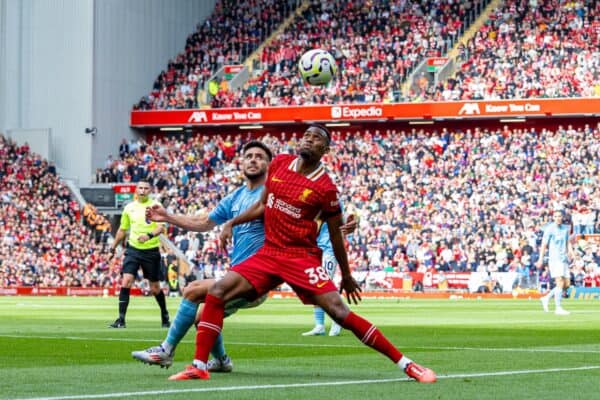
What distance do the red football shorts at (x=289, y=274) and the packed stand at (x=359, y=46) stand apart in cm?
4667

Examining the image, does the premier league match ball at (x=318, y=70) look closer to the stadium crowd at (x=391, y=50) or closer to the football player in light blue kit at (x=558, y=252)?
the football player in light blue kit at (x=558, y=252)

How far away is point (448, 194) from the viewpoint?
49.7 metres

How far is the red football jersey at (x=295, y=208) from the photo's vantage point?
9.93m

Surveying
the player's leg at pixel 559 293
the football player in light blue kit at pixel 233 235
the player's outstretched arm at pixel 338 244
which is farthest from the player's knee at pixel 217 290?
the player's leg at pixel 559 293

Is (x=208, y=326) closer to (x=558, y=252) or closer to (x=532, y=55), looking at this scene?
(x=558, y=252)

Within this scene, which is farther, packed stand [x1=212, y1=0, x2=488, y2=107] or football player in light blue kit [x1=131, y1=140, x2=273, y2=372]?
packed stand [x1=212, y1=0, x2=488, y2=107]

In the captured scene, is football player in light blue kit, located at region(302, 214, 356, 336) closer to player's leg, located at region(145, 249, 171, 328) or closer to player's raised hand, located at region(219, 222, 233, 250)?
player's leg, located at region(145, 249, 171, 328)

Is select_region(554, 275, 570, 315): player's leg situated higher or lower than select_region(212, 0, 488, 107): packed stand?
lower

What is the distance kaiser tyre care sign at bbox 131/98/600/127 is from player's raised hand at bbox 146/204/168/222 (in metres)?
42.9

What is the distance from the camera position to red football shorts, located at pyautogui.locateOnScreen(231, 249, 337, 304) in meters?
9.86

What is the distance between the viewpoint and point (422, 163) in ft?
172

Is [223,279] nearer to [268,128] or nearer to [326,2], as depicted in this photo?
[268,128]

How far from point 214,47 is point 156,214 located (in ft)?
182

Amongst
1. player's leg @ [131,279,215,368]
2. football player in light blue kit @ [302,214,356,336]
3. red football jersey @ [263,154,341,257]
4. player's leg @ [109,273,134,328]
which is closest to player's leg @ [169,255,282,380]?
red football jersey @ [263,154,341,257]
